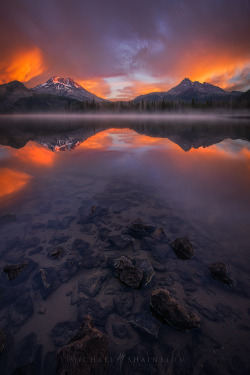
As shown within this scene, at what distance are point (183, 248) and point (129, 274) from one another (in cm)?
215

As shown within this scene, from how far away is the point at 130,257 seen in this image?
20.0ft

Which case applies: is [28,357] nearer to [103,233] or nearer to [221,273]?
[103,233]

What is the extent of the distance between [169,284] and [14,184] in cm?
1106

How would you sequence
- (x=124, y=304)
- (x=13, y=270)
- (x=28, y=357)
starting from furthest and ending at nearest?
1. (x=13, y=270)
2. (x=124, y=304)
3. (x=28, y=357)

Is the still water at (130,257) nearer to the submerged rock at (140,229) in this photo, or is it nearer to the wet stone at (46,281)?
the wet stone at (46,281)

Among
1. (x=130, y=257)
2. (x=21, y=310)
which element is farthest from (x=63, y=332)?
(x=130, y=257)

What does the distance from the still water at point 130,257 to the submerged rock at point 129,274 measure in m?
0.15

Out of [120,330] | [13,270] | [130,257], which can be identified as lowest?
[120,330]

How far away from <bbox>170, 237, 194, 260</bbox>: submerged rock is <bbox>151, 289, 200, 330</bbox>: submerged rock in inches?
76.7

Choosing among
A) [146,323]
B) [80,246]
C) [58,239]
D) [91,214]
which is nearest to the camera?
[146,323]

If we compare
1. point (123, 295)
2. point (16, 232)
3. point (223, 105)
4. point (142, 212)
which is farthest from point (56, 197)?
point (223, 105)

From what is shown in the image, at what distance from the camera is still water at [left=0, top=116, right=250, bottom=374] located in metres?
3.65

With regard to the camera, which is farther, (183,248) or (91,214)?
(91,214)

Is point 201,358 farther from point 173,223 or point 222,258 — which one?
point 173,223
